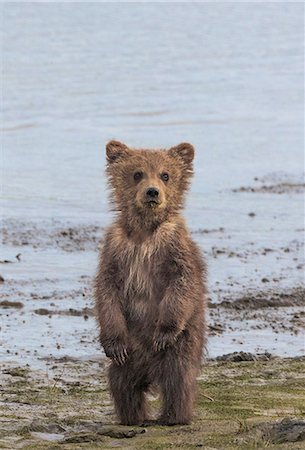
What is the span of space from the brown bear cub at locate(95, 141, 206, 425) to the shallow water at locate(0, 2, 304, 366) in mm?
2352

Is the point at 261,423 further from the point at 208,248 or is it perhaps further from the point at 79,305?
the point at 208,248

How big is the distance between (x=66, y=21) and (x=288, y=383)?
89.1 ft

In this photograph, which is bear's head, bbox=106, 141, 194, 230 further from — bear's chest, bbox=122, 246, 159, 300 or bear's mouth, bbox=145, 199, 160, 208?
bear's chest, bbox=122, 246, 159, 300

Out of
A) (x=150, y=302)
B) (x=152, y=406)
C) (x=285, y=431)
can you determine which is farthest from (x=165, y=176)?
(x=285, y=431)

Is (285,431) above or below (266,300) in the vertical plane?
above

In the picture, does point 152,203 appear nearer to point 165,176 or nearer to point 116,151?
point 165,176

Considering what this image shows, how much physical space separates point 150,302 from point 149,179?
667mm

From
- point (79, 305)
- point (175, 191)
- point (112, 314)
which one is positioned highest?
point (175, 191)

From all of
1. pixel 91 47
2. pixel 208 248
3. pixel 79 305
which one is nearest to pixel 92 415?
pixel 79 305

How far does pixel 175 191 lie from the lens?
316 inches

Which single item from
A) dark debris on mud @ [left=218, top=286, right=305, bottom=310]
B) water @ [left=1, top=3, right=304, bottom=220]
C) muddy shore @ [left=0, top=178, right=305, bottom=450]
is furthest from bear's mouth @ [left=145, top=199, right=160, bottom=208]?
water @ [left=1, top=3, right=304, bottom=220]

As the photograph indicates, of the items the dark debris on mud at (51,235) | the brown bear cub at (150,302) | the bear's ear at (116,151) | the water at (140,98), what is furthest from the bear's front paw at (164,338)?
the water at (140,98)

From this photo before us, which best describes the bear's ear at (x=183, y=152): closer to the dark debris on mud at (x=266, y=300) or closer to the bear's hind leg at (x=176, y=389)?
the bear's hind leg at (x=176, y=389)

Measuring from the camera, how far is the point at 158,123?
826 inches
